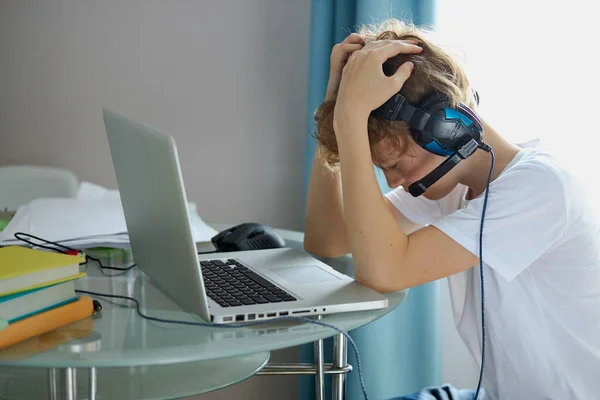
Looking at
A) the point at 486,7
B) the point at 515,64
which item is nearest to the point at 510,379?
the point at 515,64

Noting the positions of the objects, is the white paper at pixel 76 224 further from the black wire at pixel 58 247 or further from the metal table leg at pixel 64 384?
the metal table leg at pixel 64 384

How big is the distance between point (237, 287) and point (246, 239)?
0.31 metres

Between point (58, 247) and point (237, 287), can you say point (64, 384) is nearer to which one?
point (237, 287)

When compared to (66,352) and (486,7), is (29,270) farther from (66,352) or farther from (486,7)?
(486,7)

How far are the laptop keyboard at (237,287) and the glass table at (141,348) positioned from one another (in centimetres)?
4

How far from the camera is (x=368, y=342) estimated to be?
2029 millimetres

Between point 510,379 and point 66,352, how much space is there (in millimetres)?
709

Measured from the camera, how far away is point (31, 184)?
2.17 meters

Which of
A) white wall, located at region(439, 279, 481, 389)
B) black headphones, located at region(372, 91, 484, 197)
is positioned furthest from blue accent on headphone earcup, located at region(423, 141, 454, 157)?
white wall, located at region(439, 279, 481, 389)

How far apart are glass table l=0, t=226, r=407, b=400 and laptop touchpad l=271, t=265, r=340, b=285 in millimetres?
104

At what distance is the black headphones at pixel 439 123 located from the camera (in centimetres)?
119

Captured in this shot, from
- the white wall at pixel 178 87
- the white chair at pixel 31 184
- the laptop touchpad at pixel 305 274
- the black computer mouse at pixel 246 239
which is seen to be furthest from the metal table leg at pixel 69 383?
the white wall at pixel 178 87

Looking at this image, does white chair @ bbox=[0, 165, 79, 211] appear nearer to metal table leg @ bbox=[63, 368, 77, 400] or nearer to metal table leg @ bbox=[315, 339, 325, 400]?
metal table leg @ bbox=[315, 339, 325, 400]

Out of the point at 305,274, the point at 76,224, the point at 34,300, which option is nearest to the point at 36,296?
the point at 34,300
